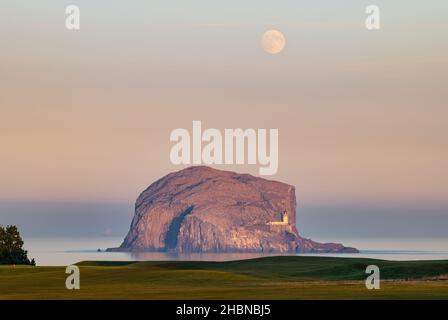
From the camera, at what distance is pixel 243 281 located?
80.4 metres

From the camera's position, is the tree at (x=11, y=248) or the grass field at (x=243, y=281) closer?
the grass field at (x=243, y=281)

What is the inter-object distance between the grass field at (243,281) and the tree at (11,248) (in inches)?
579

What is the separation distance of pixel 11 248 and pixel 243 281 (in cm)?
4887

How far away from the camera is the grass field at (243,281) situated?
6291 cm

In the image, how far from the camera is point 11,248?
122250 mm

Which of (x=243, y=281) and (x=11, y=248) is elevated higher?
(x=11, y=248)

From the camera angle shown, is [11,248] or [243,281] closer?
[243,281]

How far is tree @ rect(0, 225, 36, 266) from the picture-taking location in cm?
12069

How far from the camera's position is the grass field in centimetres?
6291

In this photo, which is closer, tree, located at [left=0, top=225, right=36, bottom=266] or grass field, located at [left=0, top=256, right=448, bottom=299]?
grass field, located at [left=0, top=256, right=448, bottom=299]

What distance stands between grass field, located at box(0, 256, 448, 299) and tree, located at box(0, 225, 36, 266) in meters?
14.7

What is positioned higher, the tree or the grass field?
the tree
